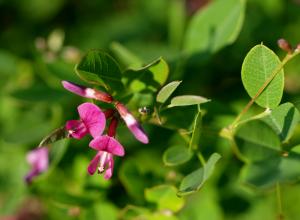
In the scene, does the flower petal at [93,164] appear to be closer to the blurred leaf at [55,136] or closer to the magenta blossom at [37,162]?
the blurred leaf at [55,136]

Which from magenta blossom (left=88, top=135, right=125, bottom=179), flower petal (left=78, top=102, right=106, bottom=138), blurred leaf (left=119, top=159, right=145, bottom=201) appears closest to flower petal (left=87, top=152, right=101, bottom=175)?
magenta blossom (left=88, top=135, right=125, bottom=179)

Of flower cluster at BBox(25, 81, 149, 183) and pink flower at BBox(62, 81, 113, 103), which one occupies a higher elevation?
pink flower at BBox(62, 81, 113, 103)

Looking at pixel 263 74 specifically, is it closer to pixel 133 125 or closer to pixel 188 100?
pixel 188 100

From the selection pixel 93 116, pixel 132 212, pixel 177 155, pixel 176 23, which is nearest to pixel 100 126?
pixel 93 116

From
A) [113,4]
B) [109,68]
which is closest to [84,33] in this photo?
[113,4]

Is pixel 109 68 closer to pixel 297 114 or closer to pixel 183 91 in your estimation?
pixel 297 114

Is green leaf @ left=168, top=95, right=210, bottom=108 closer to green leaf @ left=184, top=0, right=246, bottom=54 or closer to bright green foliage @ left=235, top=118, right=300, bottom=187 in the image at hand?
bright green foliage @ left=235, top=118, right=300, bottom=187

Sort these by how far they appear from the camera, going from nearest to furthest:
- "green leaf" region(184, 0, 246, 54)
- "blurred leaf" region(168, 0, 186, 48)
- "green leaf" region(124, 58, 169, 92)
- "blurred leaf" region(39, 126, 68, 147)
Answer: "blurred leaf" region(39, 126, 68, 147) → "green leaf" region(124, 58, 169, 92) → "green leaf" region(184, 0, 246, 54) → "blurred leaf" region(168, 0, 186, 48)
